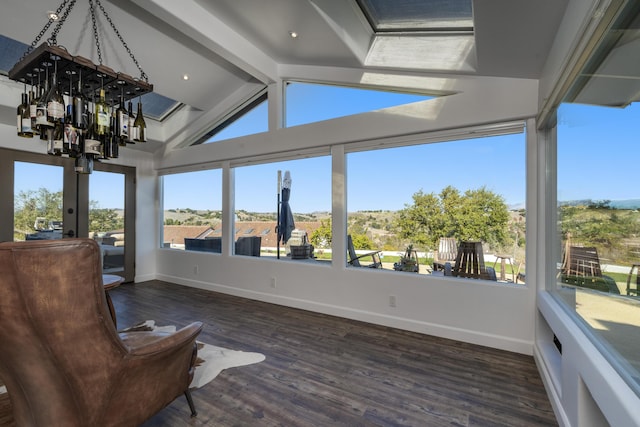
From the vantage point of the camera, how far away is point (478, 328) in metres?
2.81

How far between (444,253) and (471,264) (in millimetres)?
278

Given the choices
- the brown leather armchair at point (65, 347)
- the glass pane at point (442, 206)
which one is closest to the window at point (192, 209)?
the glass pane at point (442, 206)

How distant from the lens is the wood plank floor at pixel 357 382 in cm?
179

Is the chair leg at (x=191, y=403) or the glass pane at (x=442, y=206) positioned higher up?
the glass pane at (x=442, y=206)

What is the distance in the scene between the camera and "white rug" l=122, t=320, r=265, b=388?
2229 millimetres

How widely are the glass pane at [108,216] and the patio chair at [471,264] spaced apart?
5575 mm

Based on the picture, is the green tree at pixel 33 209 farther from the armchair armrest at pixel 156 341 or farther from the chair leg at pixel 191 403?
the chair leg at pixel 191 403

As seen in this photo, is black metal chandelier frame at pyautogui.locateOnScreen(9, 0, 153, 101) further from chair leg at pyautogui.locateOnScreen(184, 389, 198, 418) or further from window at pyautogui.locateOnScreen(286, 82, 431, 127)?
chair leg at pyautogui.locateOnScreen(184, 389, 198, 418)

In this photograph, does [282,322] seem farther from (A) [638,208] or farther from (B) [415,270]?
(A) [638,208]

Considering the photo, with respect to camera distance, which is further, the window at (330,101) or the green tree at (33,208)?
the green tree at (33,208)

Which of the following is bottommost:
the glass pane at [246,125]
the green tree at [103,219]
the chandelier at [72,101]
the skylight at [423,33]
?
the green tree at [103,219]

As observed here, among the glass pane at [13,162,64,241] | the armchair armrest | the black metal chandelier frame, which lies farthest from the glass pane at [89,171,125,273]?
the armchair armrest

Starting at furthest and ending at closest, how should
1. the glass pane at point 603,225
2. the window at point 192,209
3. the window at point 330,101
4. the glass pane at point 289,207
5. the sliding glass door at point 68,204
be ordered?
1. the window at point 192,209
2. the sliding glass door at point 68,204
3. the glass pane at point 289,207
4. the window at point 330,101
5. the glass pane at point 603,225

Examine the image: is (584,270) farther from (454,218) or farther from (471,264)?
(454,218)
